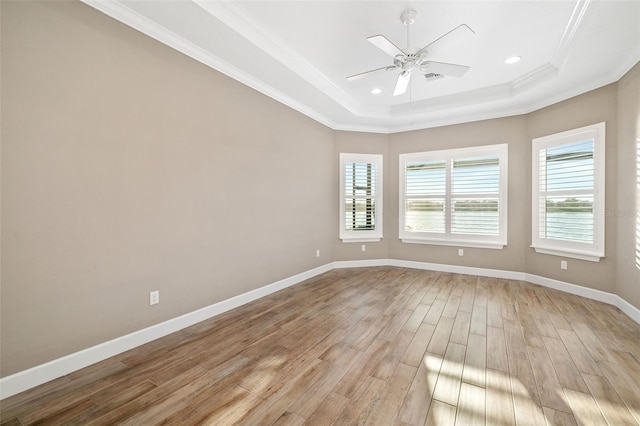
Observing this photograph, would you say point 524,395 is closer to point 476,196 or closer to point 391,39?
point 391,39

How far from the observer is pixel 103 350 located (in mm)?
2189

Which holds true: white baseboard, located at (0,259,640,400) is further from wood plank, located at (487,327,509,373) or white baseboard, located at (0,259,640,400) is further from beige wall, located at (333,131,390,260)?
wood plank, located at (487,327,509,373)

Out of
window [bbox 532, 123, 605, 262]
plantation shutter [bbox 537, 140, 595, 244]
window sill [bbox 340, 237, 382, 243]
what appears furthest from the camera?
window sill [bbox 340, 237, 382, 243]

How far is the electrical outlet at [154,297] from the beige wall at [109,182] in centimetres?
4

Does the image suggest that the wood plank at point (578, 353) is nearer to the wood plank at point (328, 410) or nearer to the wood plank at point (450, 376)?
the wood plank at point (450, 376)

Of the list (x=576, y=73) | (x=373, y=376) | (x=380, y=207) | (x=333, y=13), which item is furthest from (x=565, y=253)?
(x=333, y=13)

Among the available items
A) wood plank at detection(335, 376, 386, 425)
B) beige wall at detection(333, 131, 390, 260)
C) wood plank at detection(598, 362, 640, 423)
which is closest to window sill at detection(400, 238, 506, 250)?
beige wall at detection(333, 131, 390, 260)

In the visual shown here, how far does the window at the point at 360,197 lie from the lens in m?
5.52

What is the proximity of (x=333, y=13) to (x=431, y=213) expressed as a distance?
3.95 meters

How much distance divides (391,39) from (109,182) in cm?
314

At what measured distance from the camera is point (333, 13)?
2.57 metres

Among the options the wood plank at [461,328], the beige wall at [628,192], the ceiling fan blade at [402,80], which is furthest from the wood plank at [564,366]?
the ceiling fan blade at [402,80]

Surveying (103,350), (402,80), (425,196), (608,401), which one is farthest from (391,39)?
(103,350)

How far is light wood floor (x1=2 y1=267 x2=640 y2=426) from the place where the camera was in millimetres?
1642
